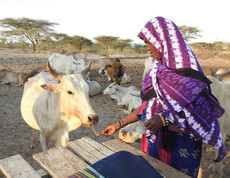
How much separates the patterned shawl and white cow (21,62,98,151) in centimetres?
87

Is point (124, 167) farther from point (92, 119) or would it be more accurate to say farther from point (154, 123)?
point (92, 119)

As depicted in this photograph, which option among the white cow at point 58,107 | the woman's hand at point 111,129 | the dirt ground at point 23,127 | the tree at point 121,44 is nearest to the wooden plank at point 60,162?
the woman's hand at point 111,129

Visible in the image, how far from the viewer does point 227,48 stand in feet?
71.8

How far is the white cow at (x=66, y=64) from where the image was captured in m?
8.91

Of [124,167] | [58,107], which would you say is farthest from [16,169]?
[58,107]

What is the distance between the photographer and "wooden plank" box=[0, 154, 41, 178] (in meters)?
1.47

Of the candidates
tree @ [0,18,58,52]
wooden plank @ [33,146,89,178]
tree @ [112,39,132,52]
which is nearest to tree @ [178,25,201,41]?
tree @ [112,39,132,52]

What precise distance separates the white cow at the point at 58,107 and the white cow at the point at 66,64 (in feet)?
18.7

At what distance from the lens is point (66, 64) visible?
9375 millimetres

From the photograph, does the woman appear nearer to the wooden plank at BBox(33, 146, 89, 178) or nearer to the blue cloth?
the blue cloth

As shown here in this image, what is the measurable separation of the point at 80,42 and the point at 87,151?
2569cm

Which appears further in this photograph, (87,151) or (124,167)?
(87,151)

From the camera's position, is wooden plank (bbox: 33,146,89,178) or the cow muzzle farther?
the cow muzzle

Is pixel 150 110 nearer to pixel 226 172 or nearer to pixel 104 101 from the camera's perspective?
pixel 226 172
